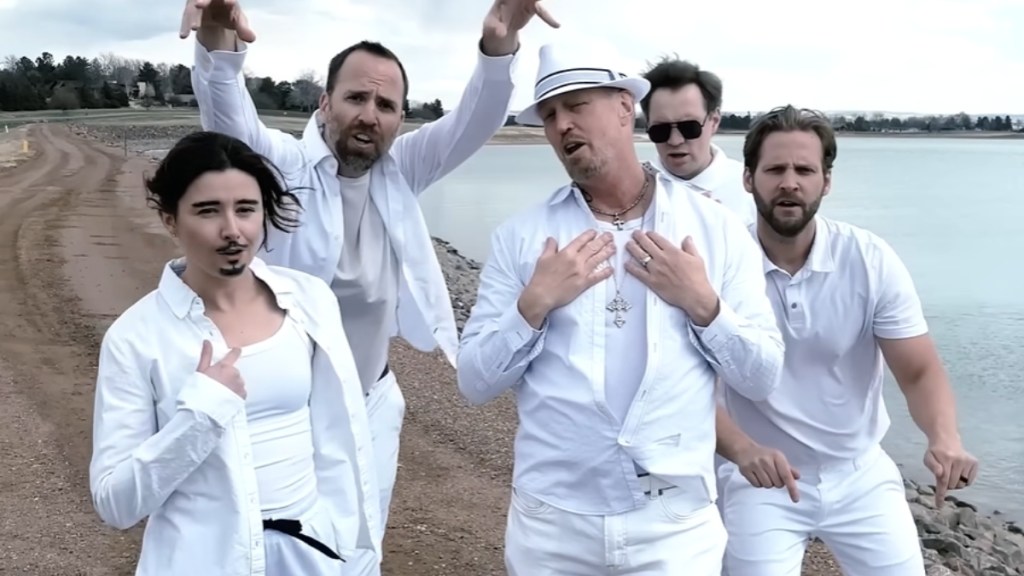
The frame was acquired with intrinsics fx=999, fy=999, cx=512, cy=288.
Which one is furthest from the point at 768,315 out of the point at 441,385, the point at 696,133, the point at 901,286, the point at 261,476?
the point at 441,385

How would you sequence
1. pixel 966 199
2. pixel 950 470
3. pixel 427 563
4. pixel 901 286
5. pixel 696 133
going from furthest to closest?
pixel 966 199 < pixel 427 563 < pixel 696 133 < pixel 901 286 < pixel 950 470

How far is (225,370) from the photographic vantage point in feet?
8.76

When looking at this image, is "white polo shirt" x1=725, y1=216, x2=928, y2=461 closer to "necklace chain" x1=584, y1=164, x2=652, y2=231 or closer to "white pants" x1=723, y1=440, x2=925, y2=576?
"white pants" x1=723, y1=440, x2=925, y2=576

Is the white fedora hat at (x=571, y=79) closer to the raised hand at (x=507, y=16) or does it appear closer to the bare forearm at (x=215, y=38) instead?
the raised hand at (x=507, y=16)

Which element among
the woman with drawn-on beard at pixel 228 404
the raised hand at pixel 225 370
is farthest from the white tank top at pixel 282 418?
the raised hand at pixel 225 370

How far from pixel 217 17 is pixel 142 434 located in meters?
1.73

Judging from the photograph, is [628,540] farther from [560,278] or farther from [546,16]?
[546,16]

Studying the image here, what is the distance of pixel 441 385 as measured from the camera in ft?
31.5

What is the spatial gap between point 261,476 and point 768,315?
1.64 meters

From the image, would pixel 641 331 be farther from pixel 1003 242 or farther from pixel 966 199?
pixel 966 199

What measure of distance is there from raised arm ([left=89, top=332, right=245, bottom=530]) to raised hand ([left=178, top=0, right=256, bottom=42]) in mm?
1316

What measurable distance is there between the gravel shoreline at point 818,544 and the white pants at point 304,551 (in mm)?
3696

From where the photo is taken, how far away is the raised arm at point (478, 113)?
12.2 ft

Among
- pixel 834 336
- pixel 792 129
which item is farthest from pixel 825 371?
pixel 792 129
